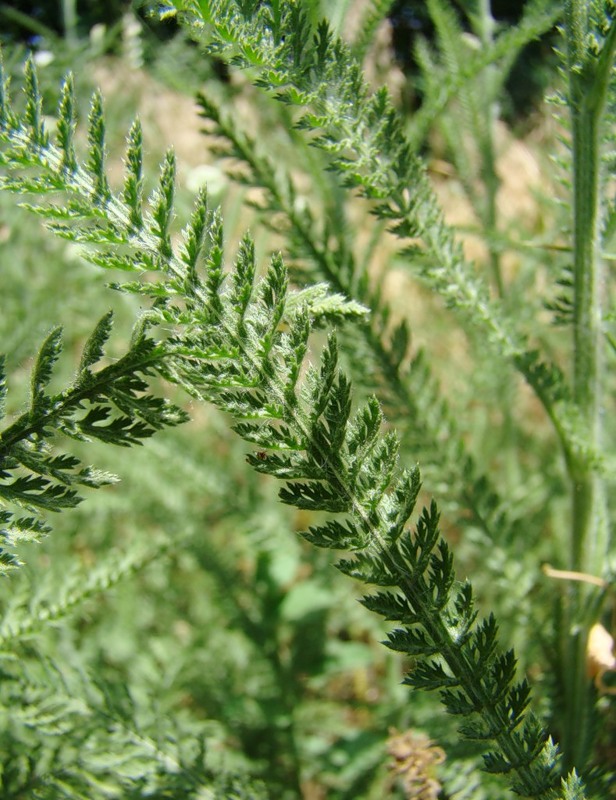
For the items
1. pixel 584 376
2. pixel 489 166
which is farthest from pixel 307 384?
pixel 489 166

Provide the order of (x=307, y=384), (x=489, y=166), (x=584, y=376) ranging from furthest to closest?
(x=489, y=166) < (x=584, y=376) < (x=307, y=384)

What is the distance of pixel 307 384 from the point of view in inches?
16.9

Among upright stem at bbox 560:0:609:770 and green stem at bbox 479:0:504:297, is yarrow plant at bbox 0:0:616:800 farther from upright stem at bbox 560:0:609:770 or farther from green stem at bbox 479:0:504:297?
green stem at bbox 479:0:504:297

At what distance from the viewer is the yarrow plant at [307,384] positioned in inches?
16.7

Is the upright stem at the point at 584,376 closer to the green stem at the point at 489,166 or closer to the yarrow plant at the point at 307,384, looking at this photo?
the yarrow plant at the point at 307,384

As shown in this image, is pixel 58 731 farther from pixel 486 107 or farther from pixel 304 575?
pixel 304 575

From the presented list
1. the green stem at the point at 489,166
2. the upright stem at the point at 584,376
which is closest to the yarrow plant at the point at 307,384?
the upright stem at the point at 584,376

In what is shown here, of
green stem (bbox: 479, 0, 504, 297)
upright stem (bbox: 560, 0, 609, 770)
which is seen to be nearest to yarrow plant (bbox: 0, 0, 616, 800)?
upright stem (bbox: 560, 0, 609, 770)

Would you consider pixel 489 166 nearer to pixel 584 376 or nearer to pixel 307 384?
pixel 584 376

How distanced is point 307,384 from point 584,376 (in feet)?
0.89

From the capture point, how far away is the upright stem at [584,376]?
497 mm

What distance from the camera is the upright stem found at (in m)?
0.50

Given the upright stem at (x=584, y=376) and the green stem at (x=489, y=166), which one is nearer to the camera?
the upright stem at (x=584, y=376)

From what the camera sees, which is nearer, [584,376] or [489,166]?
[584,376]
